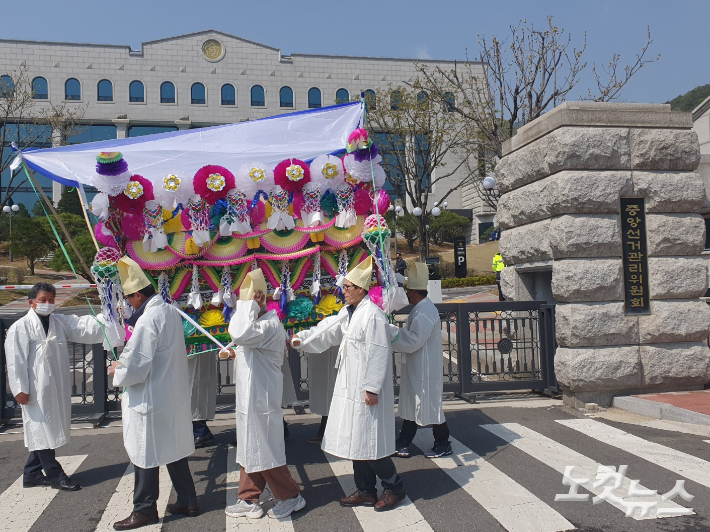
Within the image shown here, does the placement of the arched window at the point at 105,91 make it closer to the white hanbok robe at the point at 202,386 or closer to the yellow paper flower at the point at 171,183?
the white hanbok robe at the point at 202,386

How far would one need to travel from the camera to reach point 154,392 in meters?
4.41

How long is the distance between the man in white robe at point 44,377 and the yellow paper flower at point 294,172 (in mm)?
2262

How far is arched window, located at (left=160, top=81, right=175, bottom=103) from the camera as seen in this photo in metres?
51.2

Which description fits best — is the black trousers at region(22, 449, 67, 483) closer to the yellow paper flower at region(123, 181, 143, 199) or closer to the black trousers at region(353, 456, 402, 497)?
the yellow paper flower at region(123, 181, 143, 199)

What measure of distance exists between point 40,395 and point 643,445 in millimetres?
5835

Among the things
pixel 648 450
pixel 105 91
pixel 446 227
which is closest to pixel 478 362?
pixel 648 450

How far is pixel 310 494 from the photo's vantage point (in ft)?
16.0

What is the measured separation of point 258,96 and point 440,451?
167 feet

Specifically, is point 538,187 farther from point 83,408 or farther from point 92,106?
point 92,106

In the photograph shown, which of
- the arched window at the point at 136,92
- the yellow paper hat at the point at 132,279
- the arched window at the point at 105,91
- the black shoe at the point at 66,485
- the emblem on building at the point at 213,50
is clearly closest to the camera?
the yellow paper hat at the point at 132,279

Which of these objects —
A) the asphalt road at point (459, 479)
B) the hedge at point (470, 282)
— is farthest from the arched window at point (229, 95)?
the asphalt road at point (459, 479)

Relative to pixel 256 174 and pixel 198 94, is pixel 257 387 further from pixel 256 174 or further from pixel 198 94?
pixel 198 94

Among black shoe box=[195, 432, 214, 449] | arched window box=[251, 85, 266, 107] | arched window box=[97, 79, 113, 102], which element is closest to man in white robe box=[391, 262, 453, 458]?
black shoe box=[195, 432, 214, 449]

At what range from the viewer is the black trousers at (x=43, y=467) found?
5133mm
